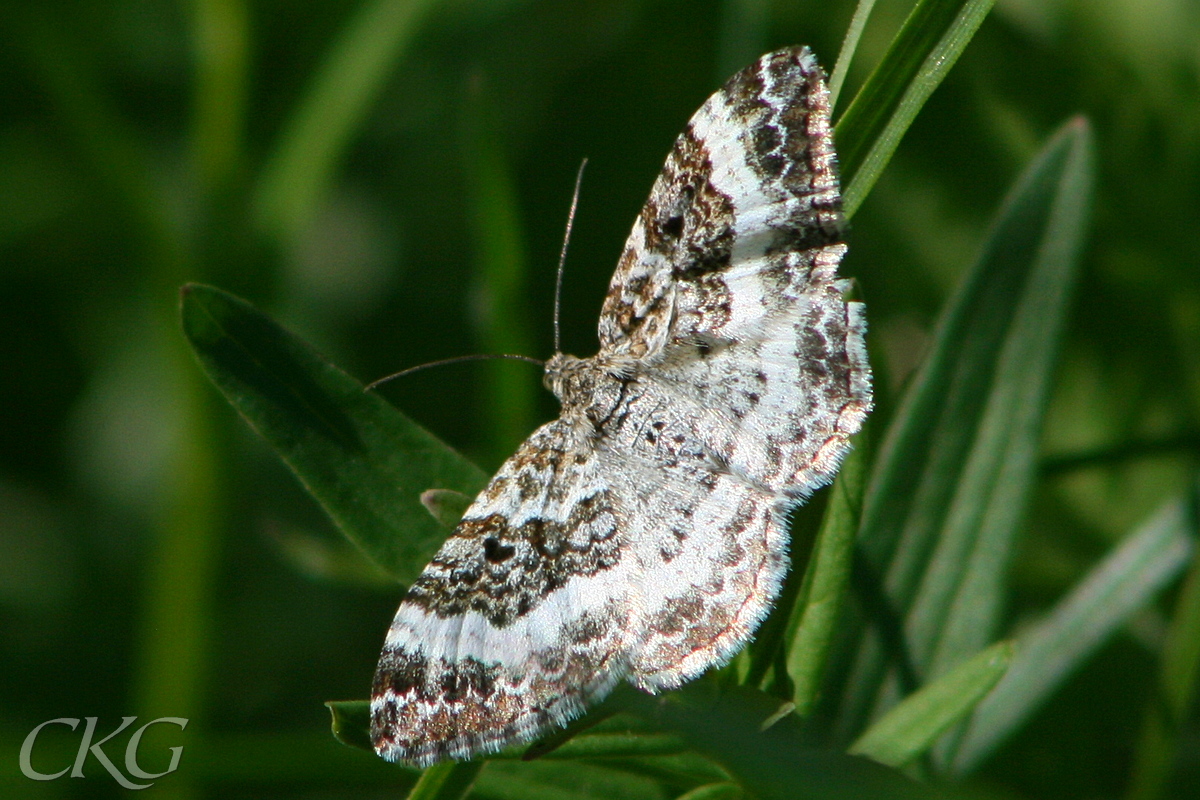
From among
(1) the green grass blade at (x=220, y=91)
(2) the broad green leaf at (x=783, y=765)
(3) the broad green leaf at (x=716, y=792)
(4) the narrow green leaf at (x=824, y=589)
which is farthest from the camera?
(1) the green grass blade at (x=220, y=91)

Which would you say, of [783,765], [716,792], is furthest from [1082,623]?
[783,765]

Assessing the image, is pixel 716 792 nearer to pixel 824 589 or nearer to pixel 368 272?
pixel 824 589

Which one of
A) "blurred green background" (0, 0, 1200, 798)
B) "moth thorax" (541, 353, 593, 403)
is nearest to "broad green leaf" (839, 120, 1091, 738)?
"blurred green background" (0, 0, 1200, 798)

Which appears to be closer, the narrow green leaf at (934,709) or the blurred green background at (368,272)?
the narrow green leaf at (934,709)

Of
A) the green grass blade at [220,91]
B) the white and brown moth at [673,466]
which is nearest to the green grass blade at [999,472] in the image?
the white and brown moth at [673,466]

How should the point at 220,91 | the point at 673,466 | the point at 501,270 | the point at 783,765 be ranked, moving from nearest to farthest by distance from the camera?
the point at 783,765
the point at 673,466
the point at 501,270
the point at 220,91

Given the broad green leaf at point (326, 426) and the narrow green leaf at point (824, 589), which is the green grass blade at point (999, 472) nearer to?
the narrow green leaf at point (824, 589)
